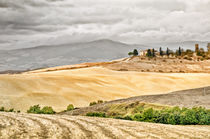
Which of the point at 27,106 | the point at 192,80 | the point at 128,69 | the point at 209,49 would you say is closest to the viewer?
the point at 27,106

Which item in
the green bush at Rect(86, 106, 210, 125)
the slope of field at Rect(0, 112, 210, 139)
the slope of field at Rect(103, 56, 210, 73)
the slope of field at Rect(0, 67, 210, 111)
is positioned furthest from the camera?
the slope of field at Rect(103, 56, 210, 73)

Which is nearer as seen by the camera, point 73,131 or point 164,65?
point 73,131

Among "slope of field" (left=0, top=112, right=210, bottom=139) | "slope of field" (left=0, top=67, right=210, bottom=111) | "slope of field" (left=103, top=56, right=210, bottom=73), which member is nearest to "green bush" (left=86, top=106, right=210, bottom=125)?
"slope of field" (left=0, top=112, right=210, bottom=139)

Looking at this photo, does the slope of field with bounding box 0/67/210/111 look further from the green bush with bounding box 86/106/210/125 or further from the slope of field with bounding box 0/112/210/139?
the slope of field with bounding box 0/112/210/139

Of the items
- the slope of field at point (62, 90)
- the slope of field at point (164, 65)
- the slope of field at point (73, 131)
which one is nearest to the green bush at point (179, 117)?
the slope of field at point (73, 131)

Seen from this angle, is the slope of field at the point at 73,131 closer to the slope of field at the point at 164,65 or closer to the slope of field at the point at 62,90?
the slope of field at the point at 62,90

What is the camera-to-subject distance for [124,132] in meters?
11.4

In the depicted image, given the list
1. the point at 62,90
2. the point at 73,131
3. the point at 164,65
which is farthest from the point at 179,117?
the point at 164,65

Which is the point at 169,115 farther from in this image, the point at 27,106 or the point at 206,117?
the point at 27,106

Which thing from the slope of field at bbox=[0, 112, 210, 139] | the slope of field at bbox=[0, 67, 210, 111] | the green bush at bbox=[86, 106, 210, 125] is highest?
the slope of field at bbox=[0, 112, 210, 139]

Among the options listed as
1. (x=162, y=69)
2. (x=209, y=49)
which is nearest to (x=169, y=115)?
(x=162, y=69)

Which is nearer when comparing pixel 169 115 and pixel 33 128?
pixel 33 128

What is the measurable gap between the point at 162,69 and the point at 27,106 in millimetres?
78372

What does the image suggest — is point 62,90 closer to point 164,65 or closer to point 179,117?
point 179,117
